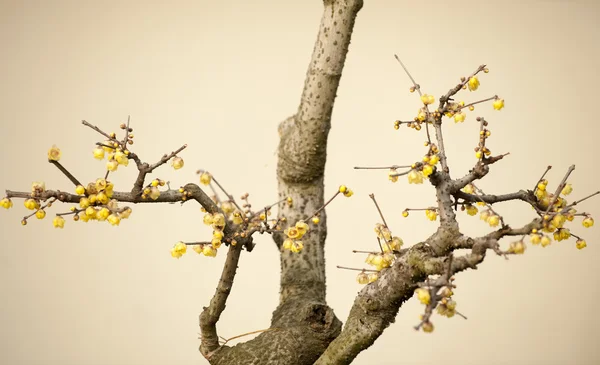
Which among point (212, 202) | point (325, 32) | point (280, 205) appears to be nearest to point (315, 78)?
point (325, 32)

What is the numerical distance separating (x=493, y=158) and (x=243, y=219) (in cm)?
54

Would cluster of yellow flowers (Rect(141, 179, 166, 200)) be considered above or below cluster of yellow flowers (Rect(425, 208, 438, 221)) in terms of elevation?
above

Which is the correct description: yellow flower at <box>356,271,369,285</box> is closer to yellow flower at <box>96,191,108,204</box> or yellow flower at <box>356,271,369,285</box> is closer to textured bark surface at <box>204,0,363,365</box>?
textured bark surface at <box>204,0,363,365</box>

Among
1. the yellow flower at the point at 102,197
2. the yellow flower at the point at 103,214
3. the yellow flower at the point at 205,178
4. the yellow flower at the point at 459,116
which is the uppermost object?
the yellow flower at the point at 459,116

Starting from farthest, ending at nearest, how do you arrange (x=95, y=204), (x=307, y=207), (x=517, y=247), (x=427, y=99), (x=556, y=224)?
(x=307, y=207), (x=427, y=99), (x=95, y=204), (x=556, y=224), (x=517, y=247)

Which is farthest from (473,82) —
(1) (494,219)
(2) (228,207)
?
(2) (228,207)

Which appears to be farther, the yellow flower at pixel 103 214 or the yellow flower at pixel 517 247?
the yellow flower at pixel 103 214

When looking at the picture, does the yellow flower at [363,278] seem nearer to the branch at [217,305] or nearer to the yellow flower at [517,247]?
the branch at [217,305]

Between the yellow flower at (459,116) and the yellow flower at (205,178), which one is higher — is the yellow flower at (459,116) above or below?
above

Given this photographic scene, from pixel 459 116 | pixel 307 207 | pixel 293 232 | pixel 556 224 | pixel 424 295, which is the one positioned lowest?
pixel 424 295

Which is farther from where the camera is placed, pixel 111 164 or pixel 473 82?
pixel 473 82

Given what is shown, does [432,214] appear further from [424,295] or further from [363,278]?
[424,295]

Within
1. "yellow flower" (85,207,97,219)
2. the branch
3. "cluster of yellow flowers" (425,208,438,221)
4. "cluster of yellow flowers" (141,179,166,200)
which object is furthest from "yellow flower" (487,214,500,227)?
"yellow flower" (85,207,97,219)

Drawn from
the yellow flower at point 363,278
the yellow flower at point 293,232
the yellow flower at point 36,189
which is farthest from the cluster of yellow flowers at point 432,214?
the yellow flower at point 36,189
